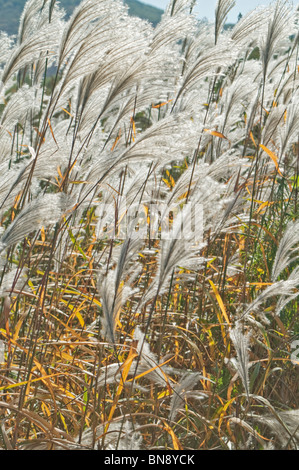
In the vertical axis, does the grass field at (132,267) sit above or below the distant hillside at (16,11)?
below

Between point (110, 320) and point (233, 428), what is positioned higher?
point (110, 320)

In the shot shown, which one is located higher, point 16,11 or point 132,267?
point 16,11

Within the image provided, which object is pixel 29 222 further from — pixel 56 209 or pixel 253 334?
pixel 253 334

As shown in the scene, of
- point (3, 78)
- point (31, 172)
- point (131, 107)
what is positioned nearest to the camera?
point (31, 172)

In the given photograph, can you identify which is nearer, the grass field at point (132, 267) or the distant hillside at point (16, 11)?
the grass field at point (132, 267)

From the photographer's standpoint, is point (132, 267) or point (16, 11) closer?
point (132, 267)

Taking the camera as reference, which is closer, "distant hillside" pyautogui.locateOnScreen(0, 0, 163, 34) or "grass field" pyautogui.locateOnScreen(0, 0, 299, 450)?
"grass field" pyautogui.locateOnScreen(0, 0, 299, 450)

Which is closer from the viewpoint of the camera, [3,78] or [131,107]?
[3,78]

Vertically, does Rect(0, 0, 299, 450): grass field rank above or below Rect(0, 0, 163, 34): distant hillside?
below

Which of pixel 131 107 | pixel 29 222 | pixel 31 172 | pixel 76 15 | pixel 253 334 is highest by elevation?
pixel 76 15

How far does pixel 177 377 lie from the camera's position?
2088 mm
